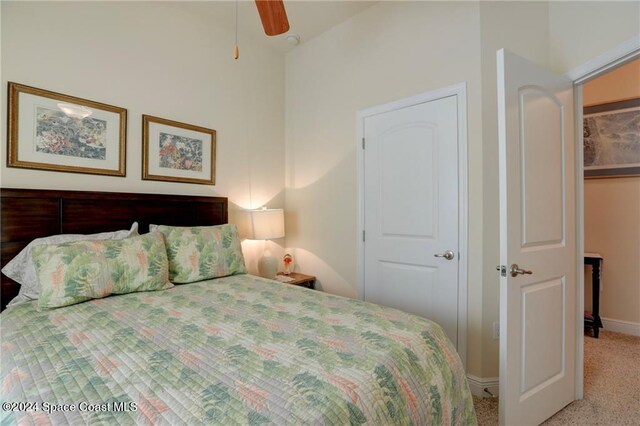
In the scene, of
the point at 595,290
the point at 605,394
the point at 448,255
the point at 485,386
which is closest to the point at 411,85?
the point at 448,255

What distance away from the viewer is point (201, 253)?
7.18 feet

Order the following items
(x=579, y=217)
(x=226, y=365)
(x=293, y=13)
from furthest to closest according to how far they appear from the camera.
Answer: (x=293, y=13), (x=579, y=217), (x=226, y=365)

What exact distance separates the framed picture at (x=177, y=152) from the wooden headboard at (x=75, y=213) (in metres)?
0.21

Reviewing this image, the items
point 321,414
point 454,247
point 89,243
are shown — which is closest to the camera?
point 321,414

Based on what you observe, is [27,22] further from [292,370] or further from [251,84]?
[292,370]

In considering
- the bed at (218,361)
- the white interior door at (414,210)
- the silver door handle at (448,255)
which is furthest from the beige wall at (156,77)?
the silver door handle at (448,255)

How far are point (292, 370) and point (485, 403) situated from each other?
1686mm

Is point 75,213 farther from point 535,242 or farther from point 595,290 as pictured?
point 595,290

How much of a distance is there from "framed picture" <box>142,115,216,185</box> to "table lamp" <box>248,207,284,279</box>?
1.68 feet

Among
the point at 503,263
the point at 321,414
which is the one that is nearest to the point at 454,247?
the point at 503,263

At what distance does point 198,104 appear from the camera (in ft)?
8.97

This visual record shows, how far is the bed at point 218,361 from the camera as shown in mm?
797

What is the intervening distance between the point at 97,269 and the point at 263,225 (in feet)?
4.65

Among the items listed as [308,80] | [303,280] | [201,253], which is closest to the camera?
[201,253]
